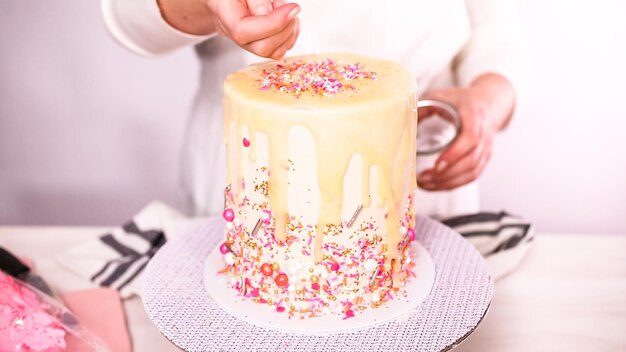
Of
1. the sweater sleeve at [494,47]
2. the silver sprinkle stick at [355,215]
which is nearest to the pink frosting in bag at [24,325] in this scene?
the silver sprinkle stick at [355,215]

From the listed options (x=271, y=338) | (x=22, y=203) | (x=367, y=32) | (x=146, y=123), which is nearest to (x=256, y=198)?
(x=271, y=338)

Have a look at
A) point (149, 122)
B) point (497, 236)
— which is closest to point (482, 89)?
point (497, 236)

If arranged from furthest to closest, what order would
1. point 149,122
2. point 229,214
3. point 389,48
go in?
1. point 149,122
2. point 389,48
3. point 229,214

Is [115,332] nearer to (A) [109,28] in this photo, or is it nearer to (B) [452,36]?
(A) [109,28]

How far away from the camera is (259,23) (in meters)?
0.72

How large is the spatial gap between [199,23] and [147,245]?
0.35 metres

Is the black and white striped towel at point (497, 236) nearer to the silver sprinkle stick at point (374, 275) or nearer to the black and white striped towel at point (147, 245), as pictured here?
the black and white striped towel at point (147, 245)

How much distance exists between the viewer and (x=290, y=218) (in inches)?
29.8

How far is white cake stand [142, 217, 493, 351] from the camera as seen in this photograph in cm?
73

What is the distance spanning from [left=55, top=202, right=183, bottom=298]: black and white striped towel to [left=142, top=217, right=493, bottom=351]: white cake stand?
0.45 ft

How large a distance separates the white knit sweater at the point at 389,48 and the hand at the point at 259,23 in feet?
0.76

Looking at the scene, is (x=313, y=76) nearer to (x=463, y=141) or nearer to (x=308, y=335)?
(x=308, y=335)

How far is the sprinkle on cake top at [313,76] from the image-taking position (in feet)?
2.49

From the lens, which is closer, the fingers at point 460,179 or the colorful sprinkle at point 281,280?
the colorful sprinkle at point 281,280
